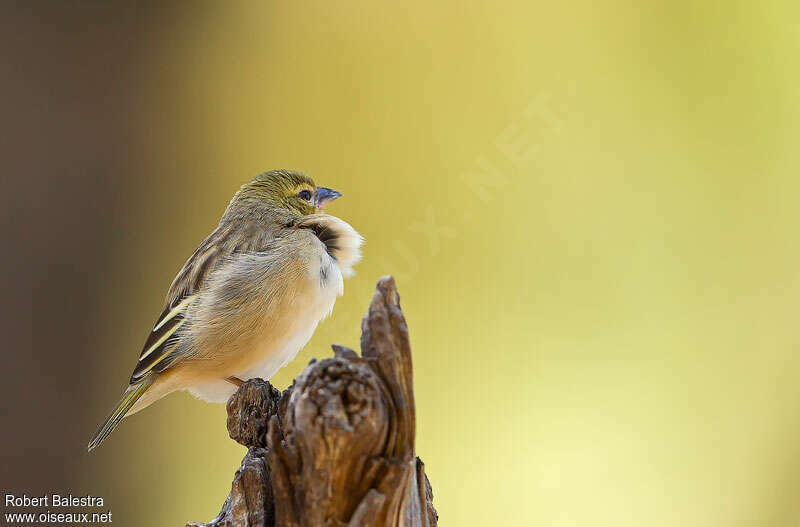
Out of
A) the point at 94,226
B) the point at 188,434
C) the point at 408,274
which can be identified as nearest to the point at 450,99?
the point at 408,274

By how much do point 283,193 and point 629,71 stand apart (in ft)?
9.24

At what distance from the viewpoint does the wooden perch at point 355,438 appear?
1.66 metres

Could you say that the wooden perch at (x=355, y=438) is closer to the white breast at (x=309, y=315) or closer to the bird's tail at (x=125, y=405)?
A: the white breast at (x=309, y=315)

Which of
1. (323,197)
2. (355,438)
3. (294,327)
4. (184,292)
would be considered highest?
(323,197)

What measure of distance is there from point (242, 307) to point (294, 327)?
0.20 m

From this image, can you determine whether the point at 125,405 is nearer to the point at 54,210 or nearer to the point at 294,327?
the point at 294,327

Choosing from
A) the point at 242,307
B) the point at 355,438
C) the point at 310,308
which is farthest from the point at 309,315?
the point at 355,438

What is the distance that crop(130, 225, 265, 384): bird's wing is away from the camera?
2.84 metres

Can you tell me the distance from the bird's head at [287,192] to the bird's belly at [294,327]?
56 centimetres

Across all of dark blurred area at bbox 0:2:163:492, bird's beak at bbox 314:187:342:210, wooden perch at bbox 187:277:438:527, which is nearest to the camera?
wooden perch at bbox 187:277:438:527

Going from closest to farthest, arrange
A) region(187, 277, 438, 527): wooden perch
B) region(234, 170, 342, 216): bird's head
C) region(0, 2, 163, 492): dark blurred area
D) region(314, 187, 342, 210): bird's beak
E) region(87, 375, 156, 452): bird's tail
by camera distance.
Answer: region(187, 277, 438, 527): wooden perch → region(87, 375, 156, 452): bird's tail → region(234, 170, 342, 216): bird's head → region(314, 187, 342, 210): bird's beak → region(0, 2, 163, 492): dark blurred area

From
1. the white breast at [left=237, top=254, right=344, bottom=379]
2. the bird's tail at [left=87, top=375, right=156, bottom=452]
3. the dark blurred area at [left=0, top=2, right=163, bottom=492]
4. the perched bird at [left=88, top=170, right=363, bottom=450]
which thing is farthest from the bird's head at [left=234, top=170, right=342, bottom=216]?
the dark blurred area at [left=0, top=2, right=163, bottom=492]

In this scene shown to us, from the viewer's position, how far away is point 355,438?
5.45 ft

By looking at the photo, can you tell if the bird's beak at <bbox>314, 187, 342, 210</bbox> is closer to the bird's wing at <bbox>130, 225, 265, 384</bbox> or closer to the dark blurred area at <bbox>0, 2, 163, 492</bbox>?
the bird's wing at <bbox>130, 225, 265, 384</bbox>
